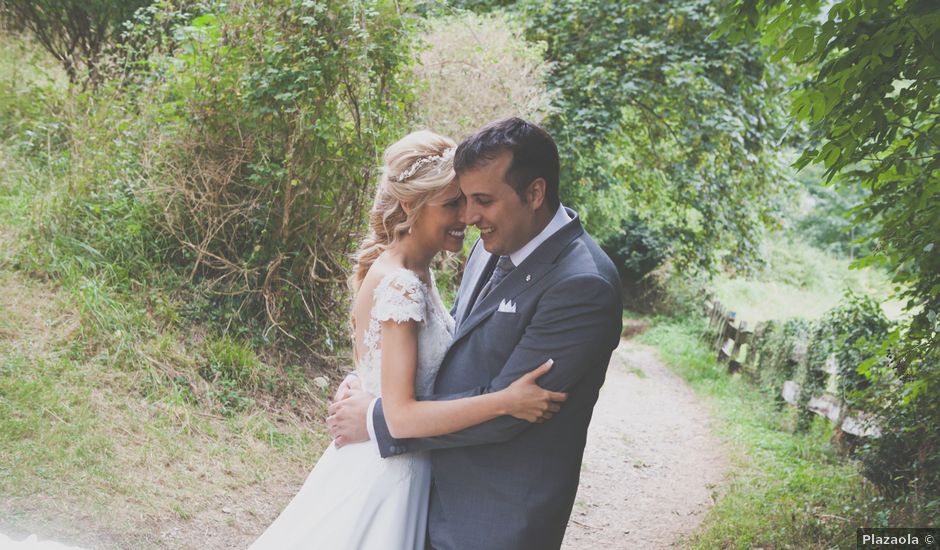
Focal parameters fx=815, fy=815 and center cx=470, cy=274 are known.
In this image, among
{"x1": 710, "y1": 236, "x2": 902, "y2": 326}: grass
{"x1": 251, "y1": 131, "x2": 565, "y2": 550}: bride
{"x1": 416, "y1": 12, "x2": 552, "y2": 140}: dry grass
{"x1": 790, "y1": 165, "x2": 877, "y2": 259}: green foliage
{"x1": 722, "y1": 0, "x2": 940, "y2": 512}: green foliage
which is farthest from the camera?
{"x1": 790, "y1": 165, "x2": 877, "y2": 259}: green foliage

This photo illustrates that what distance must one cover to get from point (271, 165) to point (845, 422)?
5.75 metres

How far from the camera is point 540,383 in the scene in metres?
2.38

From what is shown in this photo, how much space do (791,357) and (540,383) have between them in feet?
28.2

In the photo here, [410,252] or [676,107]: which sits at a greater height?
[676,107]

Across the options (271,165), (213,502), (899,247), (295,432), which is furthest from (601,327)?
(271,165)

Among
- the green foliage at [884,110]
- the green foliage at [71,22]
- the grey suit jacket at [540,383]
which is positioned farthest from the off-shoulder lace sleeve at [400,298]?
the green foliage at [71,22]

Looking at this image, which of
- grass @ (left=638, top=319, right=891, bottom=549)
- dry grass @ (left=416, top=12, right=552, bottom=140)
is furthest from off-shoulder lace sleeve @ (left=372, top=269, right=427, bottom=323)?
dry grass @ (left=416, top=12, right=552, bottom=140)

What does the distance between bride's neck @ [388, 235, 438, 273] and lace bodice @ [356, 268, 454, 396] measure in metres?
0.07

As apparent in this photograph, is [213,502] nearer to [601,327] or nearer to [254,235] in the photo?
[254,235]

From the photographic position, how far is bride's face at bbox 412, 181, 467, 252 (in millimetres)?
2850

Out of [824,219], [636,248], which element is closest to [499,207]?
[636,248]

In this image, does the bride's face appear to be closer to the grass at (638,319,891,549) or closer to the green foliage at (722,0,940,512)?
the green foliage at (722,0,940,512)

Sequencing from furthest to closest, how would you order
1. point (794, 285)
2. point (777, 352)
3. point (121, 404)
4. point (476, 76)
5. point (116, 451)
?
point (794, 285) < point (777, 352) < point (476, 76) < point (121, 404) < point (116, 451)

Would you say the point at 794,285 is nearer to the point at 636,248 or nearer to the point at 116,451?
the point at 636,248
